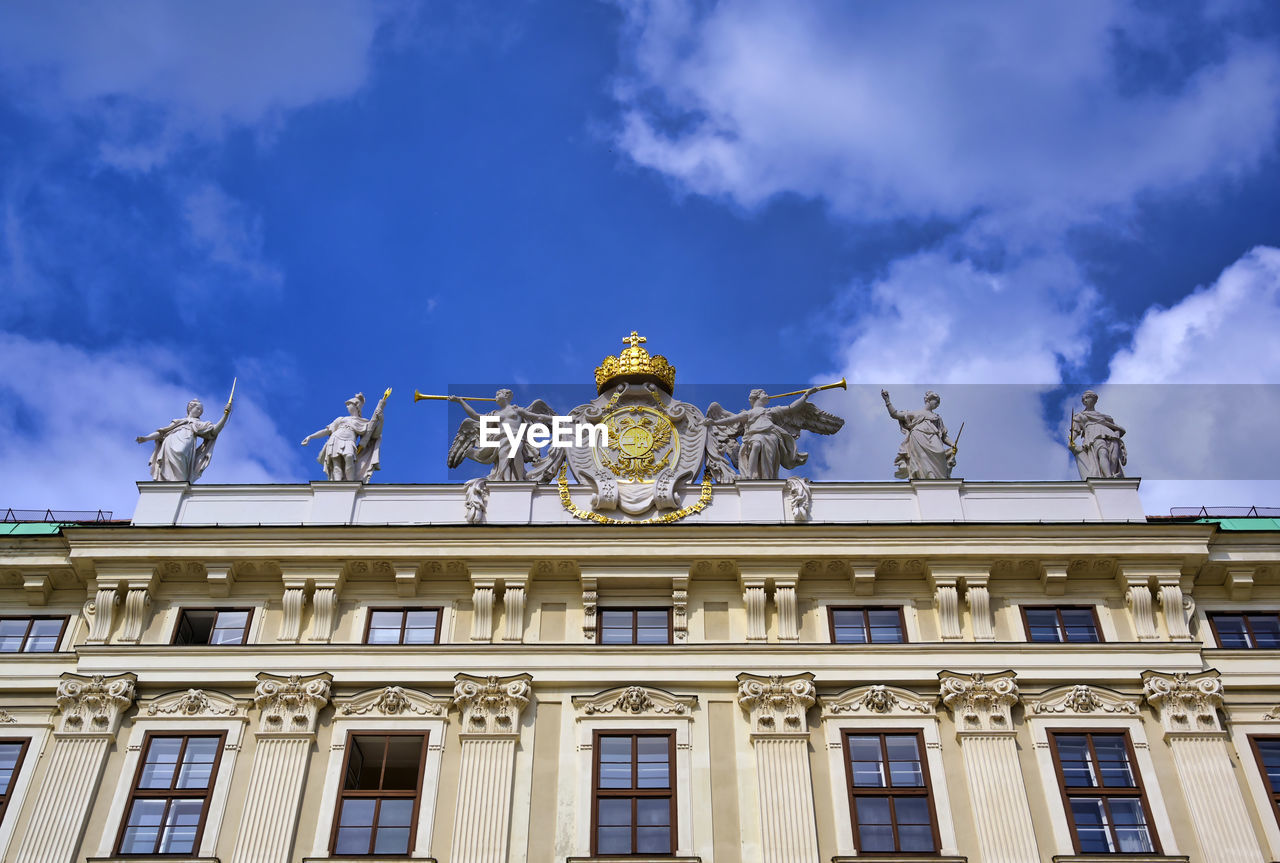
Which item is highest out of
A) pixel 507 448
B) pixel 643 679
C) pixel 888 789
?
pixel 507 448

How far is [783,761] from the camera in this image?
2155 centimetres

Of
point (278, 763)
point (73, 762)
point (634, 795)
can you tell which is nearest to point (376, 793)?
point (278, 763)

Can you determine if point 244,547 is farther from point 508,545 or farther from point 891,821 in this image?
point 891,821

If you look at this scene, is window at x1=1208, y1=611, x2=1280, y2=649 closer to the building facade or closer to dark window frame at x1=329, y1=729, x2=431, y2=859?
the building facade

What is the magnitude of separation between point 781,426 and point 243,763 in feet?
35.1

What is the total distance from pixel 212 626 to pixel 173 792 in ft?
9.93

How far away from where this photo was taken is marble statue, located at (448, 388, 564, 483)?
84.3 feet

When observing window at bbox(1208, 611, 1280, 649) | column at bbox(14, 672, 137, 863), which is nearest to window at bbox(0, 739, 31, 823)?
column at bbox(14, 672, 137, 863)

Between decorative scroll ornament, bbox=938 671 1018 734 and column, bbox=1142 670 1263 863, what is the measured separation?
213cm

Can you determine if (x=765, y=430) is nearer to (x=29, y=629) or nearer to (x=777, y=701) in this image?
(x=777, y=701)

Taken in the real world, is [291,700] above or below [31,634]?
below

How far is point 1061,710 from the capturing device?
22141mm

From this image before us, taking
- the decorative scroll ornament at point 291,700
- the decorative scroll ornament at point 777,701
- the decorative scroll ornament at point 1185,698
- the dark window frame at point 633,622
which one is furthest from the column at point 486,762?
the decorative scroll ornament at point 1185,698

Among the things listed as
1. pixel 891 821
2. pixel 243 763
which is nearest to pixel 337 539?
pixel 243 763
